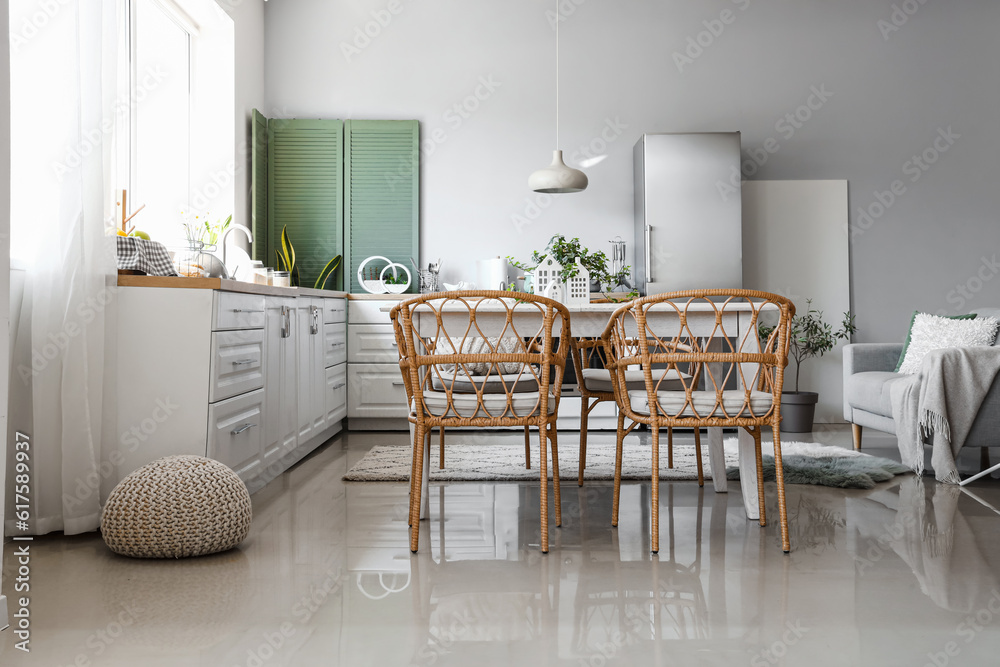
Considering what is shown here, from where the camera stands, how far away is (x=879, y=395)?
13.1 ft

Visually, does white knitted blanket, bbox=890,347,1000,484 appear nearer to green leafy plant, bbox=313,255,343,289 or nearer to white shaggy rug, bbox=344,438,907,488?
white shaggy rug, bbox=344,438,907,488

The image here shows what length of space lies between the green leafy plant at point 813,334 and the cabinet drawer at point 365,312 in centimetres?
255

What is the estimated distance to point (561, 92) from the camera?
5695mm

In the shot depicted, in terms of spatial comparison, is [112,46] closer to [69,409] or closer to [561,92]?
[69,409]

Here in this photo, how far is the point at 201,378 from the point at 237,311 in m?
0.36

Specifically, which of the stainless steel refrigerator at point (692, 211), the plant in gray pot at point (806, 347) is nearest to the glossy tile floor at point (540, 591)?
Result: the plant in gray pot at point (806, 347)

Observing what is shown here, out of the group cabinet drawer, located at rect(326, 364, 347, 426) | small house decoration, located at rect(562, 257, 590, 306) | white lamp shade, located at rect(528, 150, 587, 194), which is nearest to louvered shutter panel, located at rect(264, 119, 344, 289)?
cabinet drawer, located at rect(326, 364, 347, 426)

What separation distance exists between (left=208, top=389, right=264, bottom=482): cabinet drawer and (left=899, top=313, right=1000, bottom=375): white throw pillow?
10.5ft

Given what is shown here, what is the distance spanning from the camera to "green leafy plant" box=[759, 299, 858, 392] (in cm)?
542

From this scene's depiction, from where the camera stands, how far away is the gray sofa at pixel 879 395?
3.48 meters

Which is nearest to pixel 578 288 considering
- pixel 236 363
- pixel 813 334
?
pixel 236 363

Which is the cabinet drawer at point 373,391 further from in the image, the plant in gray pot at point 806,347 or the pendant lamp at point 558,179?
the plant in gray pot at point 806,347

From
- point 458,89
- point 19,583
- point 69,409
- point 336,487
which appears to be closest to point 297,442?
point 336,487

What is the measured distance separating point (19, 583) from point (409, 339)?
1.25m
